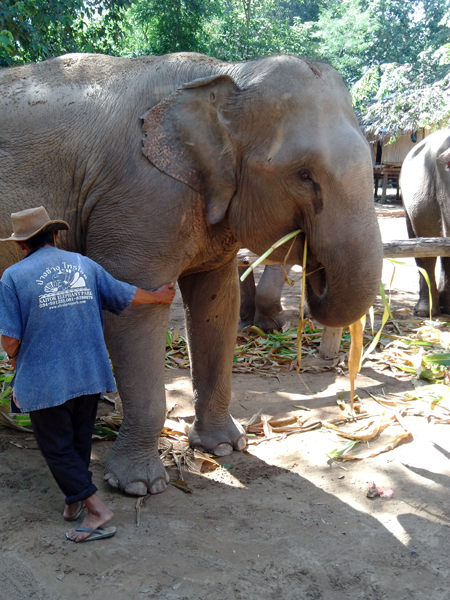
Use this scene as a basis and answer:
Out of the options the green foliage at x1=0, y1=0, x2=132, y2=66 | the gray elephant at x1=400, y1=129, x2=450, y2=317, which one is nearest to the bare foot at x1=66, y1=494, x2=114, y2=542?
the green foliage at x1=0, y1=0, x2=132, y2=66

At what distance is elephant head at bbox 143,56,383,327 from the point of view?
2818 millimetres

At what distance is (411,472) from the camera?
10.8 ft

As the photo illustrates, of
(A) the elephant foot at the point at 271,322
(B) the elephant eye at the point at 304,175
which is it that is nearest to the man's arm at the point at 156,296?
(B) the elephant eye at the point at 304,175

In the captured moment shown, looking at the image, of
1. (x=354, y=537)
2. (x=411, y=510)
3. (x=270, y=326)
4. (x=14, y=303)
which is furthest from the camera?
(x=270, y=326)

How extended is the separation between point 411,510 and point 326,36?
1172 inches

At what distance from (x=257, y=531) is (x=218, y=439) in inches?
37.6

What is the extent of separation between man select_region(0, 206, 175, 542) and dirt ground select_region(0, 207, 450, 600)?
0.73 ft

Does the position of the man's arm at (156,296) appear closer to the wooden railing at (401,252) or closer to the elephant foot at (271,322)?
the wooden railing at (401,252)

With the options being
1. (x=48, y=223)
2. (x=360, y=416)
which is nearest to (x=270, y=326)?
(x=360, y=416)

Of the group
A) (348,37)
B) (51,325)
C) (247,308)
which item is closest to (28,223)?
(51,325)

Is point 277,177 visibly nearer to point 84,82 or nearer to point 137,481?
point 84,82

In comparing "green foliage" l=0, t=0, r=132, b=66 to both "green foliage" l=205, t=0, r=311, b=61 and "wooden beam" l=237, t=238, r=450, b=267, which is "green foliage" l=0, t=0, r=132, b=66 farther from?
"green foliage" l=205, t=0, r=311, b=61

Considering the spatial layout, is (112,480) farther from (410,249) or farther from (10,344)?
(410,249)

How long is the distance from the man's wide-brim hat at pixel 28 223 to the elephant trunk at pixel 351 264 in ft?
4.07
